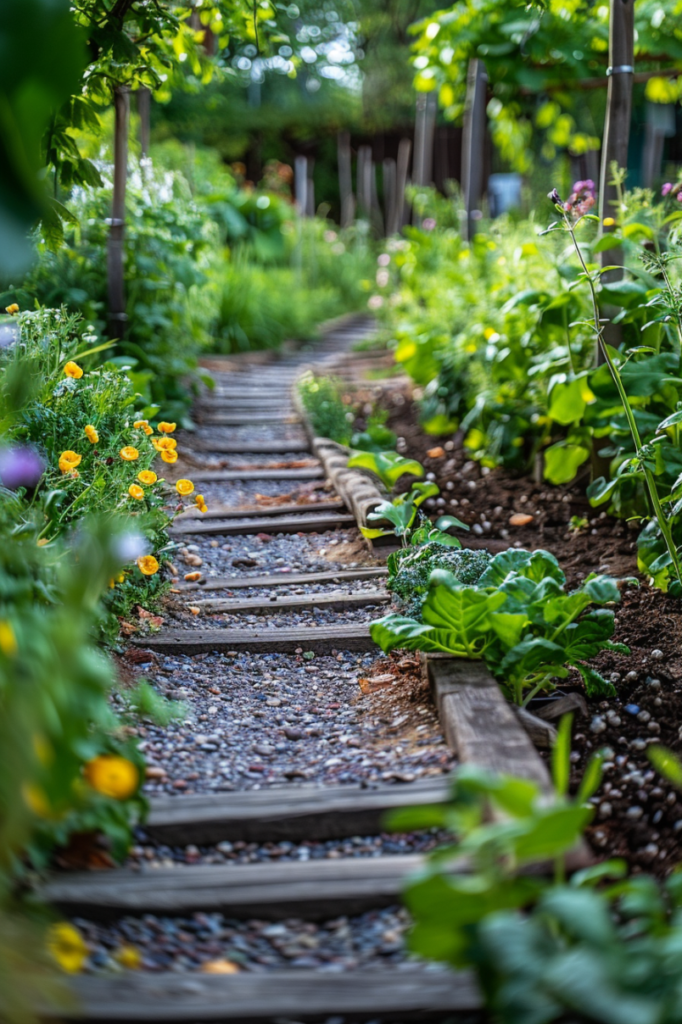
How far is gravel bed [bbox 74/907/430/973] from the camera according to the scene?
1.28 metres

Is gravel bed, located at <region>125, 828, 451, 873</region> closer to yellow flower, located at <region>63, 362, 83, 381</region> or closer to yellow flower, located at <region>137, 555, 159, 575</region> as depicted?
yellow flower, located at <region>137, 555, 159, 575</region>

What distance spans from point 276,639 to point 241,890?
929mm

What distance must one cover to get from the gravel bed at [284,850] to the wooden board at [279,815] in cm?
1

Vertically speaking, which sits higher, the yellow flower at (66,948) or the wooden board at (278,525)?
the yellow flower at (66,948)

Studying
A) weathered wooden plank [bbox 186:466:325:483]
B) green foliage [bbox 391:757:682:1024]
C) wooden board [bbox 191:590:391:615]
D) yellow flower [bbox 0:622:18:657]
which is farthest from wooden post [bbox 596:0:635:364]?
yellow flower [bbox 0:622:18:657]

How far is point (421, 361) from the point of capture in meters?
4.87

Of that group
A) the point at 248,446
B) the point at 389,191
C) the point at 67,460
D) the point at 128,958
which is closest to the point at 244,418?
the point at 248,446

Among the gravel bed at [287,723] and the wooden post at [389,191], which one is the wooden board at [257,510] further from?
the wooden post at [389,191]

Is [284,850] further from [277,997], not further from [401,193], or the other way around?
[401,193]

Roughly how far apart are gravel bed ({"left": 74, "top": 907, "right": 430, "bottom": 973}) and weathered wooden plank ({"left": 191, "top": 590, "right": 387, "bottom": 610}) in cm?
114

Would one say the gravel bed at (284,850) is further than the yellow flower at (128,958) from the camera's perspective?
Yes

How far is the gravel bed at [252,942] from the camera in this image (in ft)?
4.21

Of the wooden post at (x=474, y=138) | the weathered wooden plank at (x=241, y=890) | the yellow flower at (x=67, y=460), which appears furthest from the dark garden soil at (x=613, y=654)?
the wooden post at (x=474, y=138)

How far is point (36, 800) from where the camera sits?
1.06 metres
